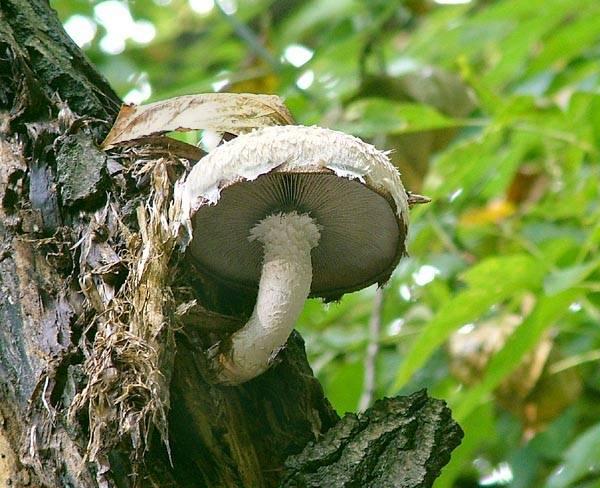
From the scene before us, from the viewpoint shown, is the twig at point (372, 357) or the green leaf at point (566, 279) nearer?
the green leaf at point (566, 279)

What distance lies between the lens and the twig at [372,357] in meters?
3.05

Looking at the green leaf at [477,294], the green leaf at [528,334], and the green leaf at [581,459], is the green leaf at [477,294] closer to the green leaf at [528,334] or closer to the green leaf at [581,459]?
the green leaf at [528,334]

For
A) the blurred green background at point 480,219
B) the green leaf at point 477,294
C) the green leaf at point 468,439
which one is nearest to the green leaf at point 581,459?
the blurred green background at point 480,219

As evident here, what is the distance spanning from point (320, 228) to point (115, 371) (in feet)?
2.07

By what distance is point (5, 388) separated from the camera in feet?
5.04

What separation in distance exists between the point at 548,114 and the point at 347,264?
3.99 feet

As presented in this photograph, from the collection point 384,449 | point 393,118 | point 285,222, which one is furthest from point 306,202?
point 393,118

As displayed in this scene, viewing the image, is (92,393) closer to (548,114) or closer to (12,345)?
(12,345)

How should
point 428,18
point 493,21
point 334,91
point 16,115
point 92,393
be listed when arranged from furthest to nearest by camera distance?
1. point 428,18
2. point 334,91
3. point 493,21
4. point 16,115
5. point 92,393

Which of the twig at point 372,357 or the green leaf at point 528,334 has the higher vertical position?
the twig at point 372,357

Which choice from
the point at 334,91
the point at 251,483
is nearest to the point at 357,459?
the point at 251,483

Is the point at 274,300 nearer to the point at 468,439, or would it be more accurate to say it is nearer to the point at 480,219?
the point at 468,439

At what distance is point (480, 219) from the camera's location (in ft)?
13.7

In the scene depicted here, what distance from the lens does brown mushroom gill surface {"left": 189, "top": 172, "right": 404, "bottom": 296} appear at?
1.70 m
